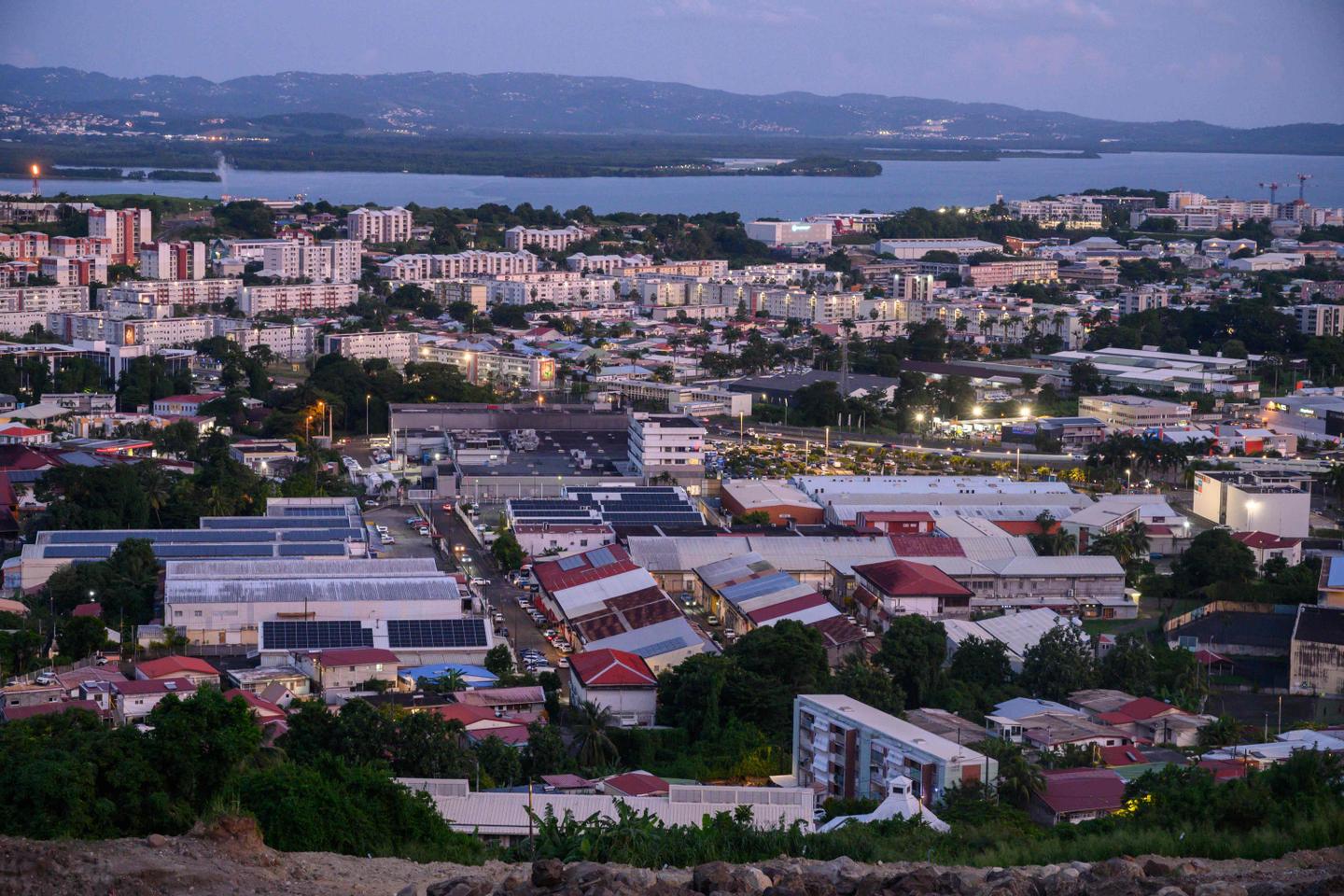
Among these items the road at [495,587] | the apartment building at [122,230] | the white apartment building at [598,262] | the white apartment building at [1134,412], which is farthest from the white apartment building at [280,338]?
the white apartment building at [1134,412]

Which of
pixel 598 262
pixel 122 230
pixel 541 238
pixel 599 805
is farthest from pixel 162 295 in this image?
pixel 599 805

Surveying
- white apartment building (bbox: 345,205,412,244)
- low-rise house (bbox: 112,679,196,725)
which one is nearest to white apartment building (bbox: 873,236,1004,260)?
white apartment building (bbox: 345,205,412,244)

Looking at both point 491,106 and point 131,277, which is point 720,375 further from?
point 491,106

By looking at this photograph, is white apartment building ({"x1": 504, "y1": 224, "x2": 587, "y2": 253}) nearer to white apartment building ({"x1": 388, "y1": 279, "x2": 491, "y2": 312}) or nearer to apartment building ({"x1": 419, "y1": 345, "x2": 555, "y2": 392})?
white apartment building ({"x1": 388, "y1": 279, "x2": 491, "y2": 312})

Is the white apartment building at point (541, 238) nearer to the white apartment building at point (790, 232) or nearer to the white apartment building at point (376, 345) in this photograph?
the white apartment building at point (790, 232)

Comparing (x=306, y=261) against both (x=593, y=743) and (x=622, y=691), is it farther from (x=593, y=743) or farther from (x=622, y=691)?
(x=593, y=743)

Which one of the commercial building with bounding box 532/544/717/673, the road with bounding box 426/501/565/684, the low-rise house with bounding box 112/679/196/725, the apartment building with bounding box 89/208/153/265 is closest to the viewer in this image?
the low-rise house with bounding box 112/679/196/725

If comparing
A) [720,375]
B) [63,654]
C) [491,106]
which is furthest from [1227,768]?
[491,106]
